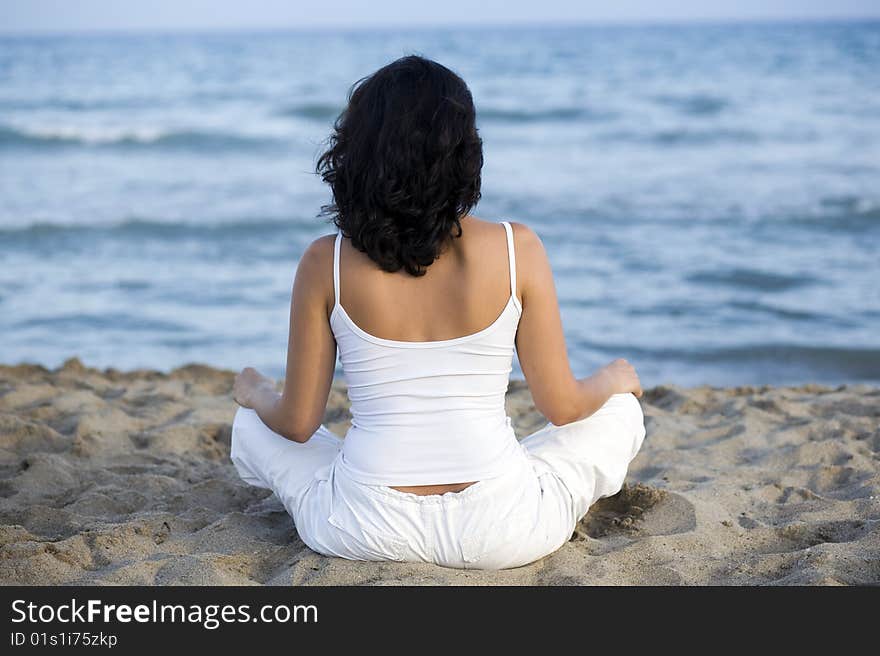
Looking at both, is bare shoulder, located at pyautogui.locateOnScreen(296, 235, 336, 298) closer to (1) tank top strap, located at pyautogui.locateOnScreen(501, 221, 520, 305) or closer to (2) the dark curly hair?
(2) the dark curly hair

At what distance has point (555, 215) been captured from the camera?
1083 centimetres

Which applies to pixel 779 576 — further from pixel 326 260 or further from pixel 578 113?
pixel 578 113

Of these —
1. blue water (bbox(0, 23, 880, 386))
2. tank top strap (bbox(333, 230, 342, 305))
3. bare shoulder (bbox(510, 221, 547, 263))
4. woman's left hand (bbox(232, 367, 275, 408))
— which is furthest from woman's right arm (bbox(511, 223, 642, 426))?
woman's left hand (bbox(232, 367, 275, 408))

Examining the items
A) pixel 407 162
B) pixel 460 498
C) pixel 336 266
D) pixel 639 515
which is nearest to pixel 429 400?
pixel 460 498

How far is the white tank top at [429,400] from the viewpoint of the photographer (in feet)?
8.21

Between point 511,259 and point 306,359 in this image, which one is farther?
point 306,359

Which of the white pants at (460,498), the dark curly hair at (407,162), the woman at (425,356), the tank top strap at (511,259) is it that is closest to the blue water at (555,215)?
the dark curly hair at (407,162)

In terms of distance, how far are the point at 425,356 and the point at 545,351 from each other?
1.16ft

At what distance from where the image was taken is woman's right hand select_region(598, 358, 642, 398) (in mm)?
2928

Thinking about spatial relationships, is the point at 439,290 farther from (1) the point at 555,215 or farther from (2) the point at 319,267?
(1) the point at 555,215

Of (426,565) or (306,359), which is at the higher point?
(306,359)

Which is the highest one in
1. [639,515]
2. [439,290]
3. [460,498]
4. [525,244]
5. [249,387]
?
[525,244]

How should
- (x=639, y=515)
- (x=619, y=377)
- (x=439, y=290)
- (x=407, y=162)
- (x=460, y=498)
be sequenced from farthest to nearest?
(x=639, y=515)
(x=619, y=377)
(x=460, y=498)
(x=439, y=290)
(x=407, y=162)

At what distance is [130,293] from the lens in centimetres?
767
